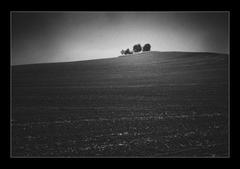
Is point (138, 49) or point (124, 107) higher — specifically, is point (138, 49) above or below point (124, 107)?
above

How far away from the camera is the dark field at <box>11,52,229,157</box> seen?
2.64m

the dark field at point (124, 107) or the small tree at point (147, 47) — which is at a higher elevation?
the small tree at point (147, 47)

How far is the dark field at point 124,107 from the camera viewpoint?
2637 mm

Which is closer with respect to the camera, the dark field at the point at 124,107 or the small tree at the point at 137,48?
the dark field at the point at 124,107

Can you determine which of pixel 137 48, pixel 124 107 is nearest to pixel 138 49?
pixel 137 48

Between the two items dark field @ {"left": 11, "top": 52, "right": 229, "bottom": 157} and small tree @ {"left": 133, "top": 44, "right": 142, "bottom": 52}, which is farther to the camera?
small tree @ {"left": 133, "top": 44, "right": 142, "bottom": 52}

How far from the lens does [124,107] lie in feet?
8.98

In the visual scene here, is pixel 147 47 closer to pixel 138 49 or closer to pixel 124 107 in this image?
pixel 138 49

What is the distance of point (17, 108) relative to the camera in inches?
107

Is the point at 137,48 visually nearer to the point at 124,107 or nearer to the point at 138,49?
the point at 138,49

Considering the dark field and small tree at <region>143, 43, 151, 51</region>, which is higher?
small tree at <region>143, 43, 151, 51</region>
